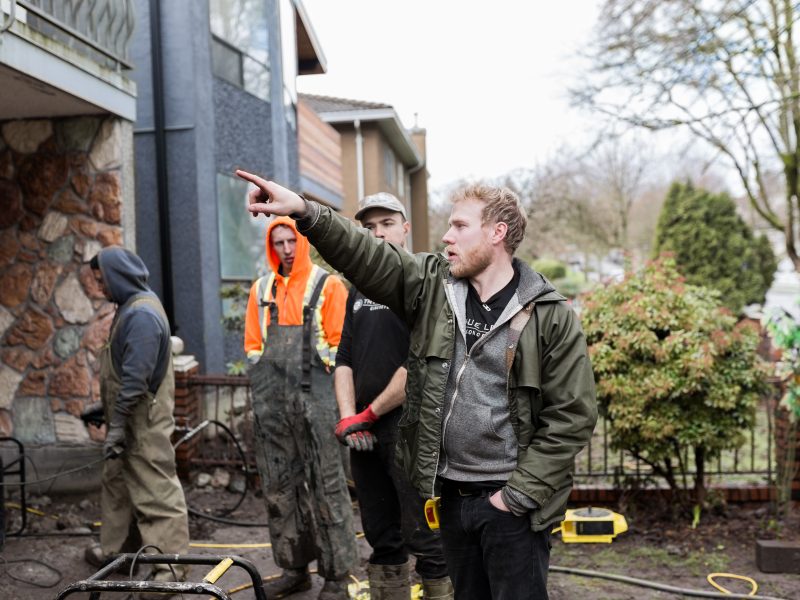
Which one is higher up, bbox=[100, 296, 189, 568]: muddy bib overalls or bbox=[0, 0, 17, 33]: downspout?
bbox=[0, 0, 17, 33]: downspout

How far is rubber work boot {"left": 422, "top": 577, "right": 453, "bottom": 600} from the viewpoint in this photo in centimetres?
368

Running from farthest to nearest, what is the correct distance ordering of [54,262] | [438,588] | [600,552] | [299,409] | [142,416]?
1. [54,262]
2. [600,552]
3. [142,416]
4. [299,409]
5. [438,588]

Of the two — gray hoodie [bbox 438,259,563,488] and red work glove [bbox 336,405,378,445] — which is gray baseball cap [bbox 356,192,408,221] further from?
gray hoodie [bbox 438,259,563,488]

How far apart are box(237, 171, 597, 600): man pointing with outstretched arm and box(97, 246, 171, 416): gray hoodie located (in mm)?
2092

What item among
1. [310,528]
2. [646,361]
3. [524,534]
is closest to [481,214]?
[524,534]

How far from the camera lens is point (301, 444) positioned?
433 centimetres

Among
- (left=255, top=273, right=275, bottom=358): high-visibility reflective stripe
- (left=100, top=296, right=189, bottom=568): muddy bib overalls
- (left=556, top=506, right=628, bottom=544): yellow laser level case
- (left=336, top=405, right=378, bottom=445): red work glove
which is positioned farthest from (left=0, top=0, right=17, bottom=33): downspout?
(left=556, top=506, right=628, bottom=544): yellow laser level case

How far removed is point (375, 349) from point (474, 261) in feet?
4.11

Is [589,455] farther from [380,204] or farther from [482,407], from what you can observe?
[482,407]

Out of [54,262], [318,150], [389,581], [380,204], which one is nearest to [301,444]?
[389,581]

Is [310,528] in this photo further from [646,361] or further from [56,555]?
[646,361]

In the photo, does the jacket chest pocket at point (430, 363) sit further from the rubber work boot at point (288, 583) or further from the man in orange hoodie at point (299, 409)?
the rubber work boot at point (288, 583)

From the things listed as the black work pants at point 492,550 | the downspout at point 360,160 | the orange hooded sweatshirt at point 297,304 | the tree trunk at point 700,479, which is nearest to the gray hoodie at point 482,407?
the black work pants at point 492,550

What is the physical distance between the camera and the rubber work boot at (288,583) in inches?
173
